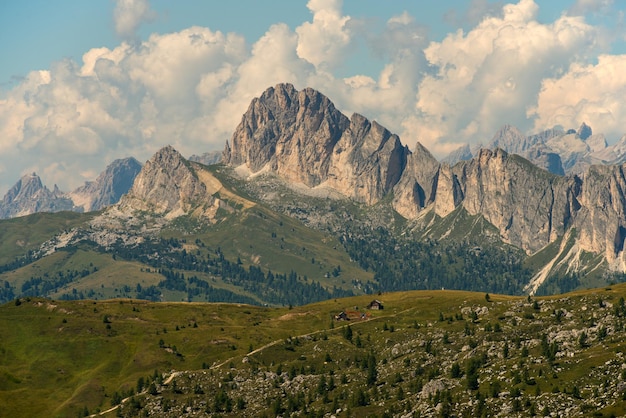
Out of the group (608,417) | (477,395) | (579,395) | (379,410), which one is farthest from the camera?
(379,410)

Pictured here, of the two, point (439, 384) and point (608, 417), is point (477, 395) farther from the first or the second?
point (608, 417)

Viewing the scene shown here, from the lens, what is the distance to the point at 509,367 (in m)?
200

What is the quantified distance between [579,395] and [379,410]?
48211mm

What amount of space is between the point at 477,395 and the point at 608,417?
3425cm

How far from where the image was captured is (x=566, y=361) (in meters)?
194

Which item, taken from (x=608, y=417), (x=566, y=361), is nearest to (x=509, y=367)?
(x=566, y=361)

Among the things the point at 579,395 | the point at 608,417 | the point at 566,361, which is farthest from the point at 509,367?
the point at 608,417

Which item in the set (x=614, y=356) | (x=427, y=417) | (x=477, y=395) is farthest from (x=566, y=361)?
(x=427, y=417)

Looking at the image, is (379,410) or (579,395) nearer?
(579,395)

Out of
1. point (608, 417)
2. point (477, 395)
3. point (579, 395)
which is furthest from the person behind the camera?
point (477, 395)

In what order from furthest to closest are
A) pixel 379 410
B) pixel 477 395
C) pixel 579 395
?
1. pixel 379 410
2. pixel 477 395
3. pixel 579 395

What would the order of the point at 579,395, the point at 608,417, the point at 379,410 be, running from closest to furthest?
the point at 608,417
the point at 579,395
the point at 379,410

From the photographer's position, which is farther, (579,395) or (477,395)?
(477,395)

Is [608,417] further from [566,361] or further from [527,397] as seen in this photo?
[566,361]
